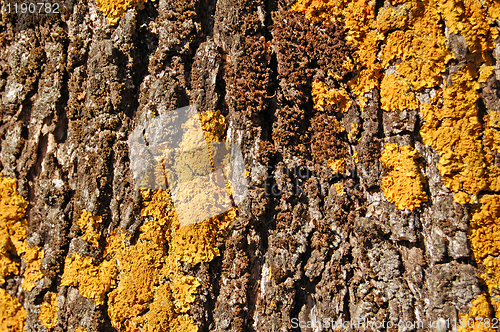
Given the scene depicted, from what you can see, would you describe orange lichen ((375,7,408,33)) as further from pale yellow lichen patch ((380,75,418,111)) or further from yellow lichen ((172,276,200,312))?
yellow lichen ((172,276,200,312))

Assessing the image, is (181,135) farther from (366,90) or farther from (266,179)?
(366,90)

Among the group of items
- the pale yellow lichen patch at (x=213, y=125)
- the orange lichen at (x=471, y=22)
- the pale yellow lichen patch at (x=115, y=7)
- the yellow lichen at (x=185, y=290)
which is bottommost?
the yellow lichen at (x=185, y=290)

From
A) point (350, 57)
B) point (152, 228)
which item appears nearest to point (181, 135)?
point (152, 228)

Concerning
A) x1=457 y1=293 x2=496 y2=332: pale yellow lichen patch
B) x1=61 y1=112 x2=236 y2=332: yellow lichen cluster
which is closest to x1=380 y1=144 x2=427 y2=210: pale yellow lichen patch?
x1=457 y1=293 x2=496 y2=332: pale yellow lichen patch

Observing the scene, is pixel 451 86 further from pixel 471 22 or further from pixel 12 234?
pixel 12 234

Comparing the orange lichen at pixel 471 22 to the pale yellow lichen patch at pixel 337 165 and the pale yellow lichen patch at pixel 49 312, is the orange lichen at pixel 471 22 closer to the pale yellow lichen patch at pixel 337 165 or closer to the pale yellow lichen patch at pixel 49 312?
the pale yellow lichen patch at pixel 337 165

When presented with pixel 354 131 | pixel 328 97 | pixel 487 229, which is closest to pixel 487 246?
pixel 487 229

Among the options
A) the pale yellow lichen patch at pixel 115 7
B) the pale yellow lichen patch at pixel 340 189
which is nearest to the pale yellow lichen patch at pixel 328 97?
the pale yellow lichen patch at pixel 340 189
